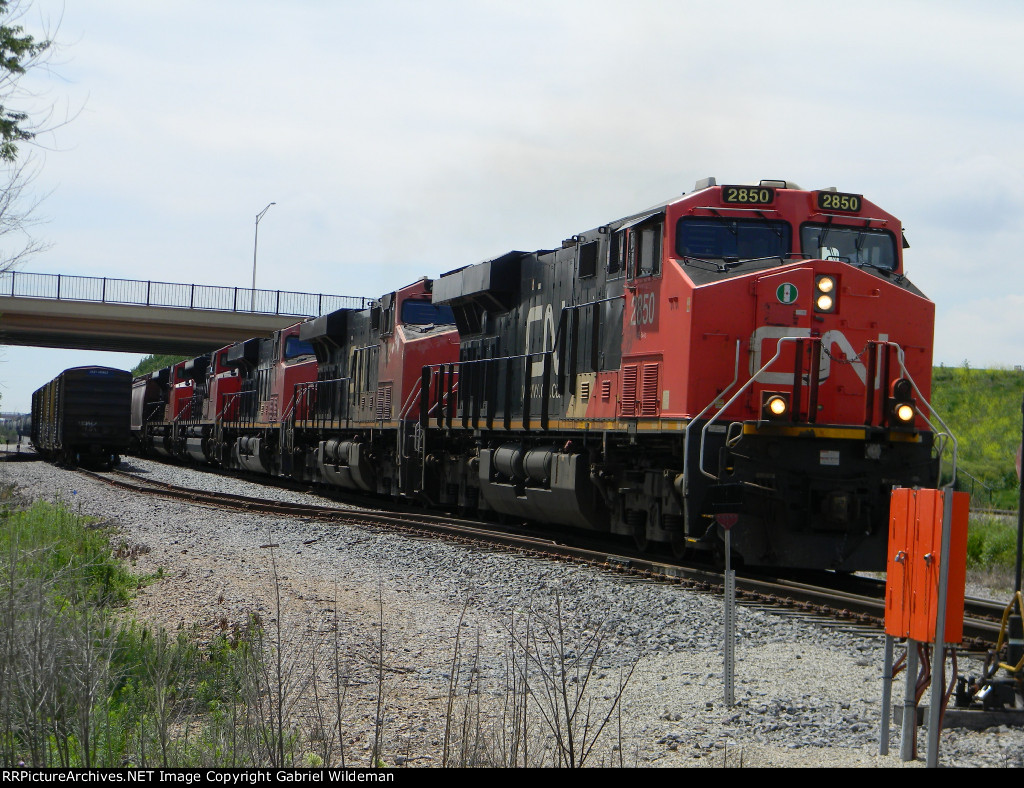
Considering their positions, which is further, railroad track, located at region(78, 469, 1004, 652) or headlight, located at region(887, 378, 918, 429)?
headlight, located at region(887, 378, 918, 429)

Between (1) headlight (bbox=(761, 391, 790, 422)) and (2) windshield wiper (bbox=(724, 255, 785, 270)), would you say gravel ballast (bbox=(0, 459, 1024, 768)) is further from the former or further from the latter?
(2) windshield wiper (bbox=(724, 255, 785, 270))

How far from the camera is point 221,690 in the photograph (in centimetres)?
662

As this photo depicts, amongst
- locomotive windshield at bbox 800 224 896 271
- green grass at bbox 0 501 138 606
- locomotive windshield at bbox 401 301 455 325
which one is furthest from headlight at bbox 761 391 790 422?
locomotive windshield at bbox 401 301 455 325

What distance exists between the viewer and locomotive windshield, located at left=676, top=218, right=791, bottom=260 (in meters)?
11.1

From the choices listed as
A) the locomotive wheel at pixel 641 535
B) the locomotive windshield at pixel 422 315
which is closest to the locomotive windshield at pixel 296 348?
the locomotive windshield at pixel 422 315

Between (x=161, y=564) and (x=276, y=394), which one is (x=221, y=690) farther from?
(x=276, y=394)

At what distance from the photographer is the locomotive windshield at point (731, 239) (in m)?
11.1

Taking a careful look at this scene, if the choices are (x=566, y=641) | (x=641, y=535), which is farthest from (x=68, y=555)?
(x=641, y=535)

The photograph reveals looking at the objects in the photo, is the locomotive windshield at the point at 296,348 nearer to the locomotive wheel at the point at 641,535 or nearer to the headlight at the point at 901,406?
the locomotive wheel at the point at 641,535

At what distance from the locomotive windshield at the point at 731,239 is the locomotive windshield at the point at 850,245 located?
0.80ft

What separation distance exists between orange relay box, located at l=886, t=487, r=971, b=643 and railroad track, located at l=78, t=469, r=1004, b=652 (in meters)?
2.91

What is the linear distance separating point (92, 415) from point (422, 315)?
18.6 m

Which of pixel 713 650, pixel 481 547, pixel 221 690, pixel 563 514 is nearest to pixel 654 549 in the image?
pixel 563 514
